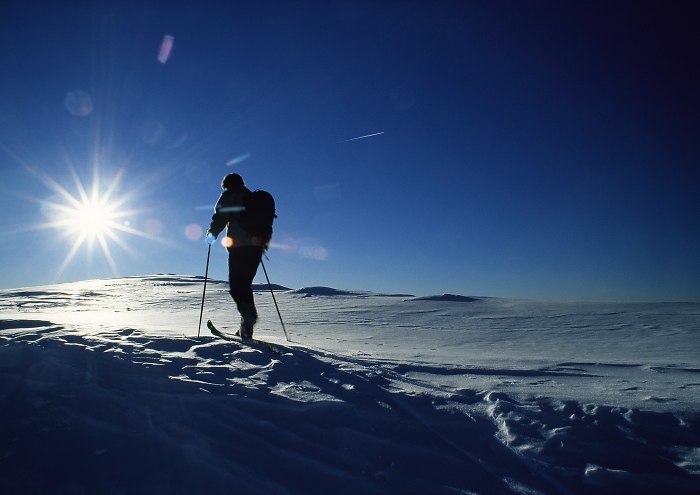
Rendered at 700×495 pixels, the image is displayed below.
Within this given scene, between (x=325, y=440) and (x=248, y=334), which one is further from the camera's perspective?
(x=248, y=334)

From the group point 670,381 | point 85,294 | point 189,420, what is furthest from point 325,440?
point 85,294

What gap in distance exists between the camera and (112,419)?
2182 millimetres

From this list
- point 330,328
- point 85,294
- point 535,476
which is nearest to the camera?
point 535,476

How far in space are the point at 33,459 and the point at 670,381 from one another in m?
4.76

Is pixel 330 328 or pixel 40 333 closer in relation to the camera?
pixel 40 333

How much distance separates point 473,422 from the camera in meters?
2.28

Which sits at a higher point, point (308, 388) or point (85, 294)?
point (85, 294)

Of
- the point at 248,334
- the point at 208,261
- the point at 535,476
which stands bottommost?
the point at 535,476

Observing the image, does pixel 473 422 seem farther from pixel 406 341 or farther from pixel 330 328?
pixel 330 328

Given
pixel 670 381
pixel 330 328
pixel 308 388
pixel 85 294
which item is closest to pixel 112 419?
pixel 308 388

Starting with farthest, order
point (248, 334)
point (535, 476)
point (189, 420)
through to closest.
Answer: point (248, 334) → point (189, 420) → point (535, 476)

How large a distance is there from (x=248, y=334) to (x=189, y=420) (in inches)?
102

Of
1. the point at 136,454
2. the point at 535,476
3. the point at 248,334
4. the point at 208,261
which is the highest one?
the point at 208,261

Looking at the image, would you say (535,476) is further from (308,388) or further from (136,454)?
(136,454)
